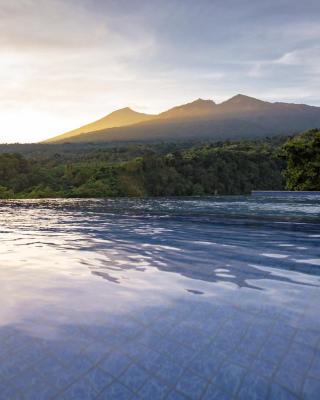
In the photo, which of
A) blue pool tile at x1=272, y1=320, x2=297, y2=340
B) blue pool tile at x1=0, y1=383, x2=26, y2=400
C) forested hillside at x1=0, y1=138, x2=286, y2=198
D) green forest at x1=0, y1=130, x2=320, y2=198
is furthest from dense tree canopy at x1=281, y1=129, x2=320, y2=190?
blue pool tile at x1=0, y1=383, x2=26, y2=400

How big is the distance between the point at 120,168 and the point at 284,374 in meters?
25.1

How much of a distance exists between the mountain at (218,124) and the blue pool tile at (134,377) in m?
66.3

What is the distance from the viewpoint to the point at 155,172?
28344 mm

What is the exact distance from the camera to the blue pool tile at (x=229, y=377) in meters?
1.90

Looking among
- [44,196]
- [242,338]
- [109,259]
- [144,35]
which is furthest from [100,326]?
[44,196]

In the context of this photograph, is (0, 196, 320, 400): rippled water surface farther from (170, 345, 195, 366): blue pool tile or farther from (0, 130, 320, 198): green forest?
(0, 130, 320, 198): green forest

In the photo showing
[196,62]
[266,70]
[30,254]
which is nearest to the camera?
[30,254]

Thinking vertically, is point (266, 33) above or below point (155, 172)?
above

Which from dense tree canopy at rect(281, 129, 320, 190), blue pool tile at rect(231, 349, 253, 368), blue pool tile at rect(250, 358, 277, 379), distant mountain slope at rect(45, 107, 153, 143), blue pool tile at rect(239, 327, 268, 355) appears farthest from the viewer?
distant mountain slope at rect(45, 107, 153, 143)

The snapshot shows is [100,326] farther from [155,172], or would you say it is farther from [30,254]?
[155,172]

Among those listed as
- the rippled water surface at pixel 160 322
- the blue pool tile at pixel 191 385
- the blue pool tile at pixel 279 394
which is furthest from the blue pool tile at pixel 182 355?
the blue pool tile at pixel 279 394

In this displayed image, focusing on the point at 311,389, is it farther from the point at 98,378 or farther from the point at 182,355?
the point at 98,378

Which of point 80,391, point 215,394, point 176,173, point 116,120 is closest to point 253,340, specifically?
point 215,394

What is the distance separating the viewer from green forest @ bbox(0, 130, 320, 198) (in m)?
17.9
